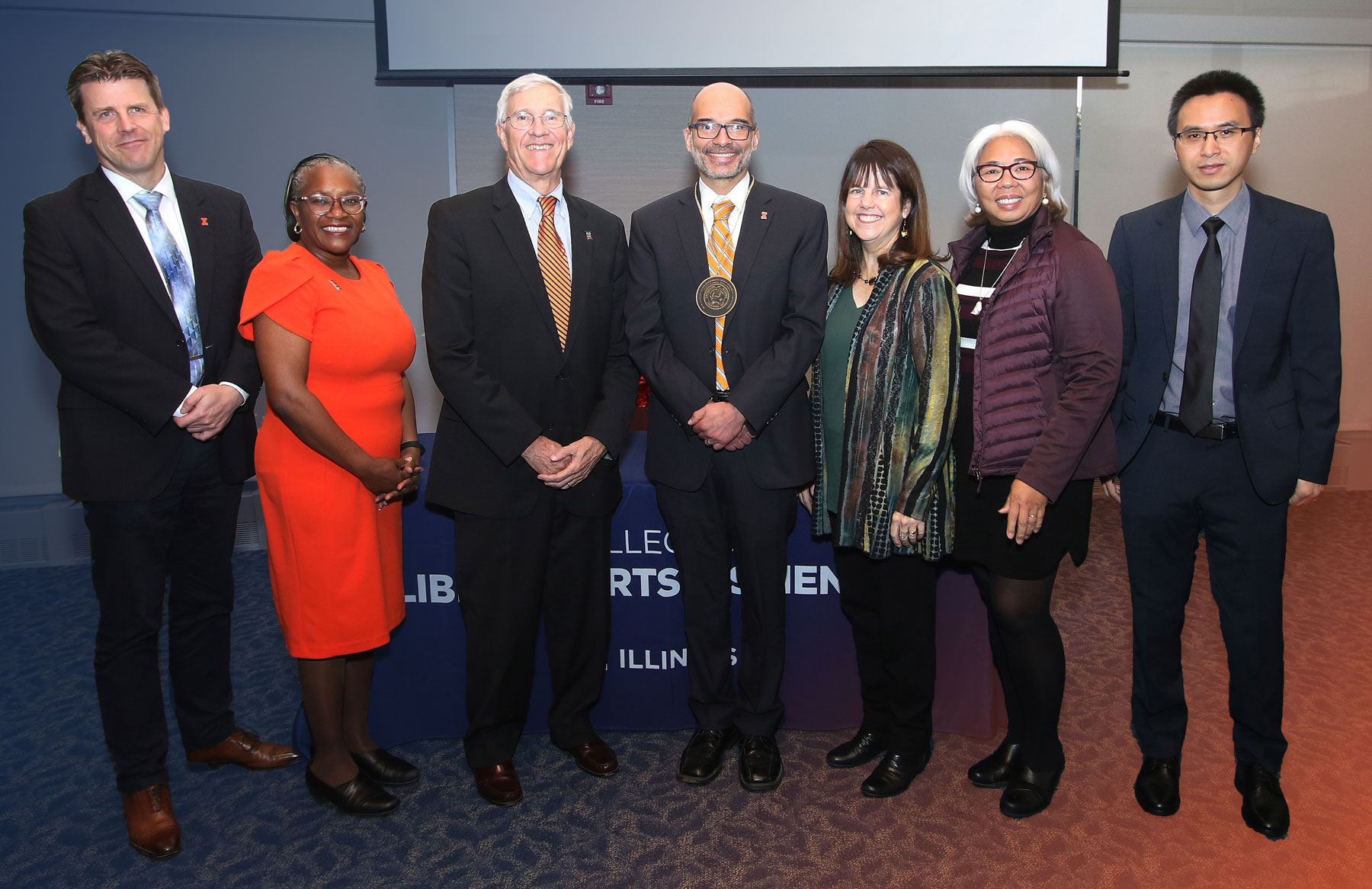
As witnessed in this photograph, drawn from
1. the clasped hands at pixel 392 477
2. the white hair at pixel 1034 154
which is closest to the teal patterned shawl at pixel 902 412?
the white hair at pixel 1034 154

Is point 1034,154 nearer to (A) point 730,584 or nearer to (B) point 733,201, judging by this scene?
(B) point 733,201

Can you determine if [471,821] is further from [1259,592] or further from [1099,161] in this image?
[1099,161]

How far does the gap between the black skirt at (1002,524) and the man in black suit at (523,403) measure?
0.89 m

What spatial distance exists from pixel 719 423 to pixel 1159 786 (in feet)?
4.97

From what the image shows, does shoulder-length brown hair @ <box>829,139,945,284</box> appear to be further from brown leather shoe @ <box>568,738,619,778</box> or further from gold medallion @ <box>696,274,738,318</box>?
brown leather shoe @ <box>568,738,619,778</box>

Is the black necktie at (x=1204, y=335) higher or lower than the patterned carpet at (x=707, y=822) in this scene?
higher

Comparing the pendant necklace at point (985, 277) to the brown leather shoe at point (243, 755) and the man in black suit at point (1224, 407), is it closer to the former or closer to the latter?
the man in black suit at point (1224, 407)

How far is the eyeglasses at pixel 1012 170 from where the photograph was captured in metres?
2.09

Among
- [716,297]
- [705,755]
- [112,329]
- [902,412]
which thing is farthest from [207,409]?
[902,412]

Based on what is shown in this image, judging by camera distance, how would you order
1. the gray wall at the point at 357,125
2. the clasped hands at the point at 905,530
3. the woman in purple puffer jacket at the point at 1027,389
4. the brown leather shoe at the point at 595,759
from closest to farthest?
the woman in purple puffer jacket at the point at 1027,389 < the clasped hands at the point at 905,530 < the brown leather shoe at the point at 595,759 < the gray wall at the point at 357,125

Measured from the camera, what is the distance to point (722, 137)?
2.28 m

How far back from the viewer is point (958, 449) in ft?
7.35

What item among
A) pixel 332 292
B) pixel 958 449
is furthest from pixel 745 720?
pixel 332 292

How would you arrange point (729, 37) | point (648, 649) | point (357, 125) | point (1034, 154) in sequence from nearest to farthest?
1. point (1034, 154)
2. point (648, 649)
3. point (729, 37)
4. point (357, 125)
